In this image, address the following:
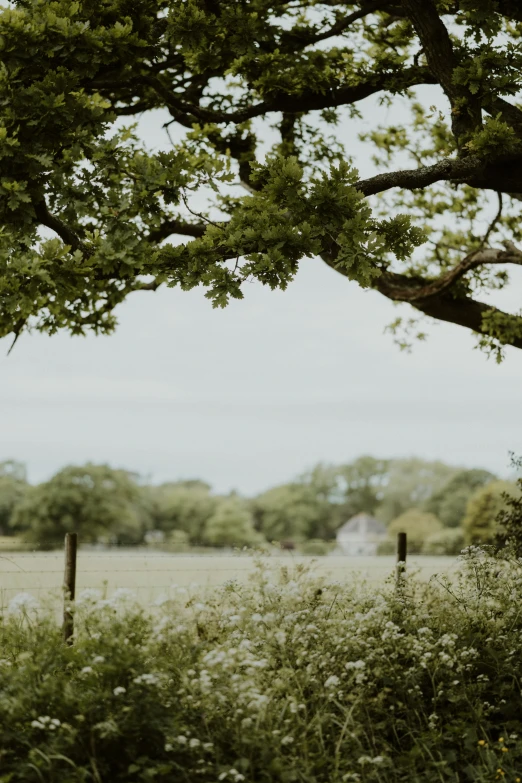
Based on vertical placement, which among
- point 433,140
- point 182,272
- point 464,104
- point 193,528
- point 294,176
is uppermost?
point 433,140

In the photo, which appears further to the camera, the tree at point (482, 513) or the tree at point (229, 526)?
the tree at point (229, 526)

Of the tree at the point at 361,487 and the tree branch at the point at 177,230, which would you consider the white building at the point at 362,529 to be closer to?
the tree at the point at 361,487

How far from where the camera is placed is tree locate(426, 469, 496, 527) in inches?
3610

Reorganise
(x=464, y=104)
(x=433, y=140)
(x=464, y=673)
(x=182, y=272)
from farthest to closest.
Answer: (x=433, y=140)
(x=464, y=104)
(x=182, y=272)
(x=464, y=673)

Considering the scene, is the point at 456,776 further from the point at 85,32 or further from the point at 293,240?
the point at 85,32

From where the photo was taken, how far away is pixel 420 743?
6.31 metres

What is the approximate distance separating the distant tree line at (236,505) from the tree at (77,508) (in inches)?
4.3

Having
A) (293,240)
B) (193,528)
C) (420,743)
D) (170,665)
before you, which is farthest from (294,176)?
(193,528)

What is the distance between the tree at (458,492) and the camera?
91.7 m

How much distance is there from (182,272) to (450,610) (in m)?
4.57

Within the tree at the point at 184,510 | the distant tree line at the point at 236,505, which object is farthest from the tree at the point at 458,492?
the tree at the point at 184,510

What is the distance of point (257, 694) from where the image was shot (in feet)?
18.3

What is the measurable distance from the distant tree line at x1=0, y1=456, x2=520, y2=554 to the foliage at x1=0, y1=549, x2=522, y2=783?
Answer: 61801 mm

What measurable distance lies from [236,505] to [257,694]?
10219 centimetres
